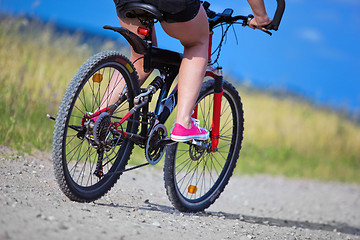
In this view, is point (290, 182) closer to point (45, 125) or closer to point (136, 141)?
point (45, 125)

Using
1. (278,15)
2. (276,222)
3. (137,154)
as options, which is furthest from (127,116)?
(137,154)

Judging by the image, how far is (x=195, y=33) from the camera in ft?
10.8

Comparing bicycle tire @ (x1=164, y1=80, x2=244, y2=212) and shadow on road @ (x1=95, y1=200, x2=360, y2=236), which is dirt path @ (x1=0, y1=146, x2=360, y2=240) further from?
bicycle tire @ (x1=164, y1=80, x2=244, y2=212)

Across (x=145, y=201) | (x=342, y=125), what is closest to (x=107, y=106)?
(x=145, y=201)

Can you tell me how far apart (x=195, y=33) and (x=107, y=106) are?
0.81 m

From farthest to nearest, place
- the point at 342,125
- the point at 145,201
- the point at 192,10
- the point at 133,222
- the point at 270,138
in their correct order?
the point at 342,125
the point at 270,138
the point at 145,201
the point at 192,10
the point at 133,222

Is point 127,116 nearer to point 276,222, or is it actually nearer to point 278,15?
point 278,15

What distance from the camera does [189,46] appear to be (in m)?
3.41

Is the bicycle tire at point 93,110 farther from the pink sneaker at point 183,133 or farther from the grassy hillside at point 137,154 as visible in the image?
the grassy hillside at point 137,154

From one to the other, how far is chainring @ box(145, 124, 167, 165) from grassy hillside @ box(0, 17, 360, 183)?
179cm

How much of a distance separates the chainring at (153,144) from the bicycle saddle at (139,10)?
81cm

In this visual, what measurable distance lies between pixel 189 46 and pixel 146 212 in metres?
1.24

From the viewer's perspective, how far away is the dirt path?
256 cm

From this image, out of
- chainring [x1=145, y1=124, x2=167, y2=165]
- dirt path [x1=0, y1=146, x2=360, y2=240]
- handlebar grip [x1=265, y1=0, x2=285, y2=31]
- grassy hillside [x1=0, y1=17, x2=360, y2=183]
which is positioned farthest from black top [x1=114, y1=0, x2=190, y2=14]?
grassy hillside [x1=0, y1=17, x2=360, y2=183]
